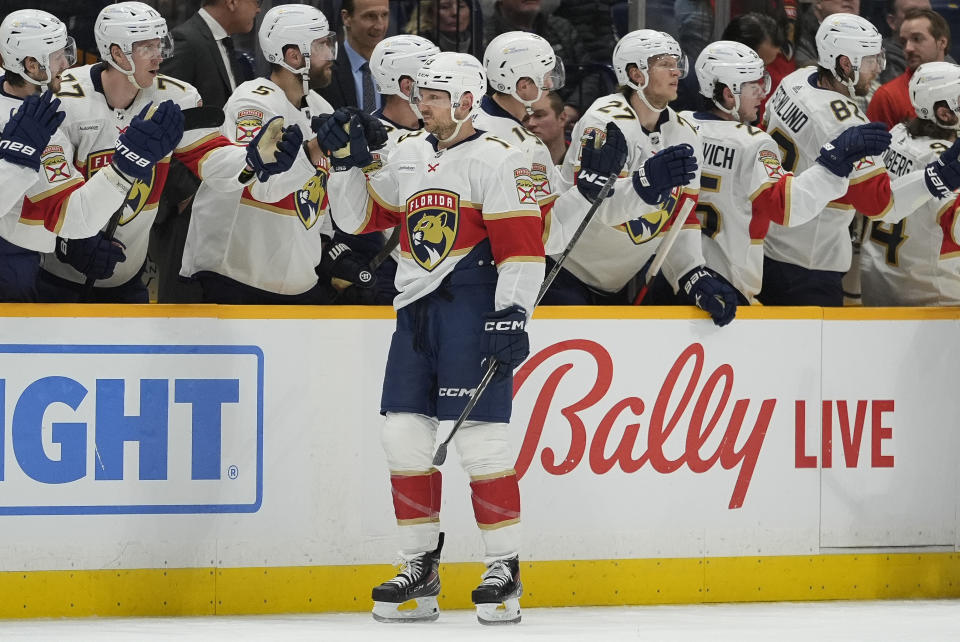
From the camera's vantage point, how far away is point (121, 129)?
464 centimetres

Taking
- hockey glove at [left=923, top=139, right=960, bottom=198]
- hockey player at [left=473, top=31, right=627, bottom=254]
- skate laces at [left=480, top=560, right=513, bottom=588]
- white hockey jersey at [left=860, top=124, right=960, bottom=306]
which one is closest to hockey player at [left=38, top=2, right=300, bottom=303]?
hockey player at [left=473, top=31, right=627, bottom=254]

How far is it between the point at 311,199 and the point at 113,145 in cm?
62

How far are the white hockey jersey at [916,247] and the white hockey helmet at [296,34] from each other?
1.94m

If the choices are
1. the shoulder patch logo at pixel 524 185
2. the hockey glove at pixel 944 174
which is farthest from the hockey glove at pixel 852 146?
the shoulder patch logo at pixel 524 185

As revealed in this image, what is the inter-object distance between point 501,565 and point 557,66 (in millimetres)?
1590

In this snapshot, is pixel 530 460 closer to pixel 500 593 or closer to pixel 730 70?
pixel 500 593

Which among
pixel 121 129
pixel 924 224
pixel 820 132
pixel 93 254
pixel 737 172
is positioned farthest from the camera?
pixel 924 224

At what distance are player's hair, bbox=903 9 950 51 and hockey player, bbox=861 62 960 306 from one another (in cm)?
52

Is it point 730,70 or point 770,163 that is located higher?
point 730,70

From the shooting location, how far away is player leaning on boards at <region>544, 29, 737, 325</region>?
493cm

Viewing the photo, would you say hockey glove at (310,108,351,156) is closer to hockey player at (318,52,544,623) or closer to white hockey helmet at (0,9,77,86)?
hockey player at (318,52,544,623)

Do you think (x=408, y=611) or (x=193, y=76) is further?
(x=193, y=76)

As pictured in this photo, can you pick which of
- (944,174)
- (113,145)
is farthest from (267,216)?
(944,174)

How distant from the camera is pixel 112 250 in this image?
454 cm
